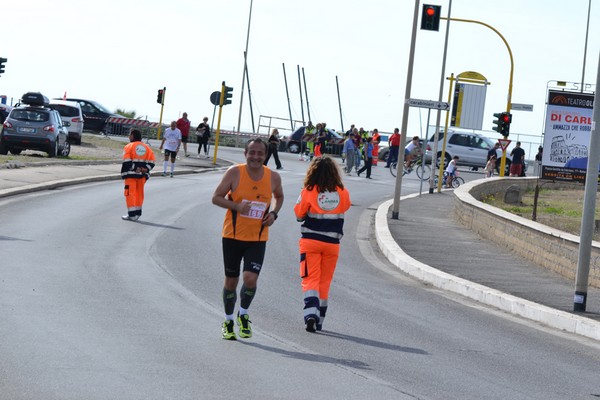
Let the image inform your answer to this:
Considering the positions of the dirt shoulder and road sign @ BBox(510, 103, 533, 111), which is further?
road sign @ BBox(510, 103, 533, 111)

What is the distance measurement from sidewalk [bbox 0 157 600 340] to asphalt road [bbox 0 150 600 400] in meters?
0.28

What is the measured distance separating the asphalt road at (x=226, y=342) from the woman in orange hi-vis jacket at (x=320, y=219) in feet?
1.43

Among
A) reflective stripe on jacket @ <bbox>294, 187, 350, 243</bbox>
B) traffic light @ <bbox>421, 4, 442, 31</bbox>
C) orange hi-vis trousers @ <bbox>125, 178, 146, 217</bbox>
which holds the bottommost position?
orange hi-vis trousers @ <bbox>125, 178, 146, 217</bbox>

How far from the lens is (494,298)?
13859mm

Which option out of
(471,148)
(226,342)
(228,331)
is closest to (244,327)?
(228,331)

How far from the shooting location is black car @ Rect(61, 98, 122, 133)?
59.8 m

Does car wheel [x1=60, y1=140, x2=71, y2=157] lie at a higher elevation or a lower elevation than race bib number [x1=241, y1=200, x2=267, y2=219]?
lower

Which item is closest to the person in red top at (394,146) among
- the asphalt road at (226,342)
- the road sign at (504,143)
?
the road sign at (504,143)

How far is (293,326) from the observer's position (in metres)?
11.0

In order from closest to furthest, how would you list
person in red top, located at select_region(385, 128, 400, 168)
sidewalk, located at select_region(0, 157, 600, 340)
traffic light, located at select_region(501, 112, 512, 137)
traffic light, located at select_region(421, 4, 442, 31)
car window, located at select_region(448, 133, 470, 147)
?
1. sidewalk, located at select_region(0, 157, 600, 340)
2. traffic light, located at select_region(421, 4, 442, 31)
3. traffic light, located at select_region(501, 112, 512, 137)
4. person in red top, located at select_region(385, 128, 400, 168)
5. car window, located at select_region(448, 133, 470, 147)

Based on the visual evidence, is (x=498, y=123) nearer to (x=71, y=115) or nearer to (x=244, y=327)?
(x=71, y=115)

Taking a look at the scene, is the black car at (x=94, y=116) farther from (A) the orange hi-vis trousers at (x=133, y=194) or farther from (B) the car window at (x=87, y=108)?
(A) the orange hi-vis trousers at (x=133, y=194)

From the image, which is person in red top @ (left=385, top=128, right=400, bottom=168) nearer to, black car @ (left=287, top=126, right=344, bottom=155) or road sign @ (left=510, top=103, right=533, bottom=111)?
road sign @ (left=510, top=103, right=533, bottom=111)

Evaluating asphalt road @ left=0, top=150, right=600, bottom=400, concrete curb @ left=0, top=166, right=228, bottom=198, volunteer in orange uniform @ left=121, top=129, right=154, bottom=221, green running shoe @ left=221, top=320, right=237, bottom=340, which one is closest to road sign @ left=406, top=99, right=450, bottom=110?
volunteer in orange uniform @ left=121, top=129, right=154, bottom=221
